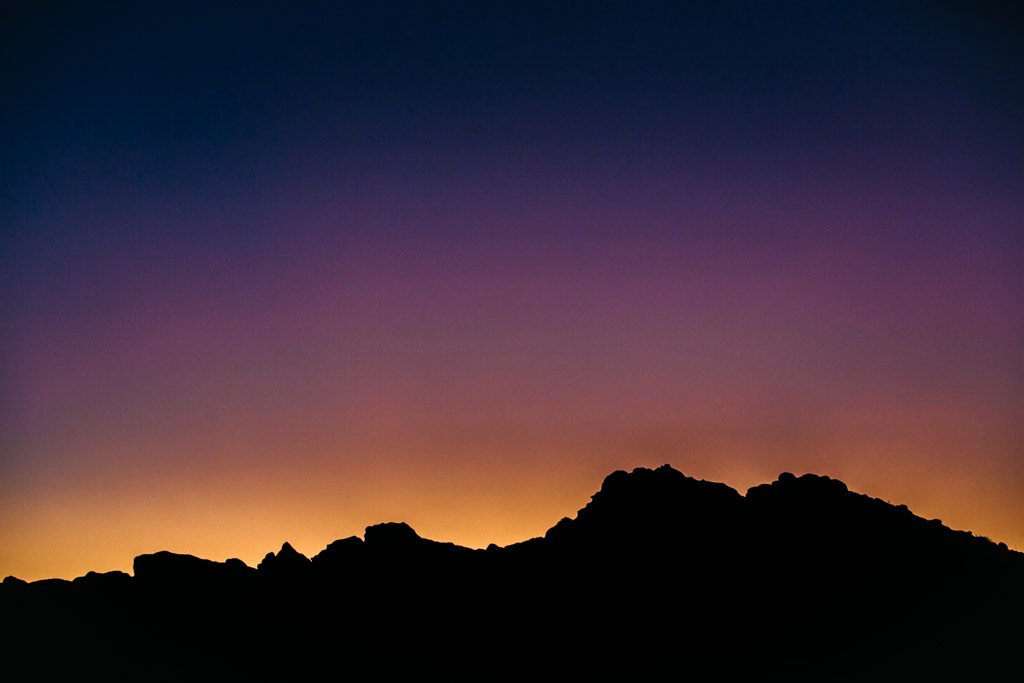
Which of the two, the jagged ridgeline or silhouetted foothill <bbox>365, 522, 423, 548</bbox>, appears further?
silhouetted foothill <bbox>365, 522, 423, 548</bbox>

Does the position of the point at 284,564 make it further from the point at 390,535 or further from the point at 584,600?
the point at 584,600

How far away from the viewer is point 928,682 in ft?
266

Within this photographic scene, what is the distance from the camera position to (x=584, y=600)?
113 m

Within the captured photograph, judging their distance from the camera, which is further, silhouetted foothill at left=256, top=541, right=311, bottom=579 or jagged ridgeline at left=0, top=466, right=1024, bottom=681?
silhouetted foothill at left=256, top=541, right=311, bottom=579

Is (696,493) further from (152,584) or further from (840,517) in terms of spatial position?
(152,584)

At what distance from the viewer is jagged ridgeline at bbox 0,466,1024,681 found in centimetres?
9919

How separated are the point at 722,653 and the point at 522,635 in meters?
24.5

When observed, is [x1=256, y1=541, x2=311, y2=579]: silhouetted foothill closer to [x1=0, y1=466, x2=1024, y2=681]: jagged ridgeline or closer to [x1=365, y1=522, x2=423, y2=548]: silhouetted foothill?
[x1=0, y1=466, x2=1024, y2=681]: jagged ridgeline

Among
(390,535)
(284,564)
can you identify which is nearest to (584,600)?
(390,535)

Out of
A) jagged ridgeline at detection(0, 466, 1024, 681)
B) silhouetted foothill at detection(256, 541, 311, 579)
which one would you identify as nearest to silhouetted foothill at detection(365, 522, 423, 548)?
jagged ridgeline at detection(0, 466, 1024, 681)

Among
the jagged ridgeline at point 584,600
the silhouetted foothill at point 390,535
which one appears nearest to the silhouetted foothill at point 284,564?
the jagged ridgeline at point 584,600

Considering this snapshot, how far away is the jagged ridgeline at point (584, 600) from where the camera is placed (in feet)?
325

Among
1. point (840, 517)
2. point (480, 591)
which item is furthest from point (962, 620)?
point (480, 591)

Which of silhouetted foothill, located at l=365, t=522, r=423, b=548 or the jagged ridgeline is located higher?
silhouetted foothill, located at l=365, t=522, r=423, b=548
